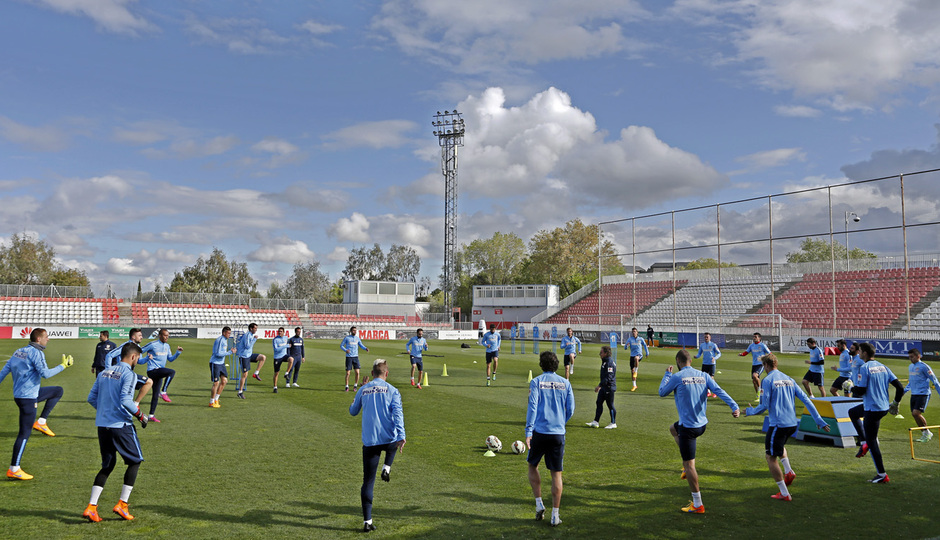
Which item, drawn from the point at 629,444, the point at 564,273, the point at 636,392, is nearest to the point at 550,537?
the point at 629,444

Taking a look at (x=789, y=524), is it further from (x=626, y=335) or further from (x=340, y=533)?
(x=626, y=335)

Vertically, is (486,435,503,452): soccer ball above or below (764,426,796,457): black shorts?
below

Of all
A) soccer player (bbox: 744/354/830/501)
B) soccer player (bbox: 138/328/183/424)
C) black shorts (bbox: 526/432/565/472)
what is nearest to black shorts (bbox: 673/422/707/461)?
soccer player (bbox: 744/354/830/501)

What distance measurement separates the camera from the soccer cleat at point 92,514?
7.27 metres

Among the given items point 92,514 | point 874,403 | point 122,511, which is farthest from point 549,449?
point 874,403

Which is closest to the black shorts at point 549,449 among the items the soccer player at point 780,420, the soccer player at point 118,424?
the soccer player at point 780,420

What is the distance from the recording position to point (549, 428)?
7.30m

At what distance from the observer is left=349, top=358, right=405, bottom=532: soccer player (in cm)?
712

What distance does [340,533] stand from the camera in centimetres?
704

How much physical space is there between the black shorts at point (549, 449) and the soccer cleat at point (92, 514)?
5250mm

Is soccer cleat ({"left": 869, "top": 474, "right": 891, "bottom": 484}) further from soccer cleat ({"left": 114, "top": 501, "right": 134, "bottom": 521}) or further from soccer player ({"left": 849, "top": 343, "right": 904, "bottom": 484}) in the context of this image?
soccer cleat ({"left": 114, "top": 501, "right": 134, "bottom": 521})

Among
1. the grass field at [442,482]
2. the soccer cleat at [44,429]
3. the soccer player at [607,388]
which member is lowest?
the grass field at [442,482]

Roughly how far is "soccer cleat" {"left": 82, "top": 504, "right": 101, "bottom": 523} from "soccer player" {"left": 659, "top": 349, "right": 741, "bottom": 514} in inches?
282

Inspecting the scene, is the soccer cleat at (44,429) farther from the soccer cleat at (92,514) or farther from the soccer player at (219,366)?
the soccer cleat at (92,514)
